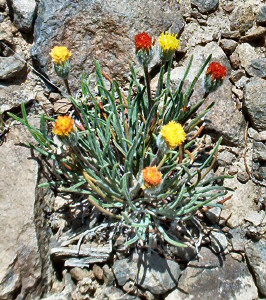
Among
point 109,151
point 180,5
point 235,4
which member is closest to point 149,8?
point 180,5

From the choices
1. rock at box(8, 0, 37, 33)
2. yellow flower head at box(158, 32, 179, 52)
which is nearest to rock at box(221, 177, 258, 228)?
yellow flower head at box(158, 32, 179, 52)

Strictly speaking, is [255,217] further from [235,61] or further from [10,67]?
[10,67]

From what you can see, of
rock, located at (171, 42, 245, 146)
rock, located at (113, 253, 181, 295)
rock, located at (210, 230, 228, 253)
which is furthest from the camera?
rock, located at (171, 42, 245, 146)

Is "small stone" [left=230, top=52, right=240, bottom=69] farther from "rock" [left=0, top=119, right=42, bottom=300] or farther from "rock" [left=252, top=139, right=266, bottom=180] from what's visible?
"rock" [left=0, top=119, right=42, bottom=300]

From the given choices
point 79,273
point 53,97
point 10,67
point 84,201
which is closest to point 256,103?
point 84,201

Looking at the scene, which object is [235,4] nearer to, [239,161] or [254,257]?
[239,161]
